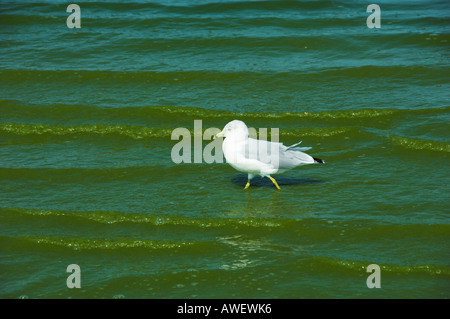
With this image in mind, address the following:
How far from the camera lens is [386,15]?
1442 centimetres

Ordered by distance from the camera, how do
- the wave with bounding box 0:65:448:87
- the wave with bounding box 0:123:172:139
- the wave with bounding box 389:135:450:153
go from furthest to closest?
the wave with bounding box 0:65:448:87 → the wave with bounding box 0:123:172:139 → the wave with bounding box 389:135:450:153

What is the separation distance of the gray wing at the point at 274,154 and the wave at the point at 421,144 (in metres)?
1.77

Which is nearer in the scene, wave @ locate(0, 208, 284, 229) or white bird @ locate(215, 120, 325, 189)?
wave @ locate(0, 208, 284, 229)

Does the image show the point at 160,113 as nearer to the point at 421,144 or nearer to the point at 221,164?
the point at 221,164

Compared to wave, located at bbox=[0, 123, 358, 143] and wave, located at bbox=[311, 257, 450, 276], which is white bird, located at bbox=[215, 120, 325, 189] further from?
wave, located at bbox=[0, 123, 358, 143]

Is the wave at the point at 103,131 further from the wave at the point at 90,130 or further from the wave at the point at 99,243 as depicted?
the wave at the point at 99,243

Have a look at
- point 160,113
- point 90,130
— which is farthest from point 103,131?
point 160,113

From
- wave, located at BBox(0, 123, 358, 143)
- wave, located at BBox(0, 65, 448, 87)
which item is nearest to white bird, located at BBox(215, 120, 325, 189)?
wave, located at BBox(0, 123, 358, 143)

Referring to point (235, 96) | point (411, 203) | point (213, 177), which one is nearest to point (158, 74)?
point (235, 96)

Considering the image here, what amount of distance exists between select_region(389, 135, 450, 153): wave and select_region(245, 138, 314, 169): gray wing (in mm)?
1769

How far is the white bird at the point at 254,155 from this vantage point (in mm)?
7594

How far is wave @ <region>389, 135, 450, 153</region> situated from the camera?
29.0ft
